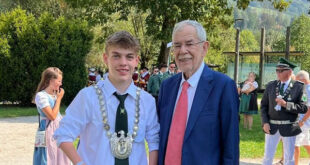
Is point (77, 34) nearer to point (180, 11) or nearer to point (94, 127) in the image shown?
point (180, 11)

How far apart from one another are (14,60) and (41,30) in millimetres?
1894

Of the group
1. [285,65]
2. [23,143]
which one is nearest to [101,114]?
[285,65]

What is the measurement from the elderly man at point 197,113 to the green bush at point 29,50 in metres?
16.5

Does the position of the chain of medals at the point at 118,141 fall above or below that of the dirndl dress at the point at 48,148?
above

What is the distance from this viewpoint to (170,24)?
20594 millimetres

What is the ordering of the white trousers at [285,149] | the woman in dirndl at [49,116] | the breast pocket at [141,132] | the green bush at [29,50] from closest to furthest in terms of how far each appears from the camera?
the breast pocket at [141,132] → the woman in dirndl at [49,116] → the white trousers at [285,149] → the green bush at [29,50]

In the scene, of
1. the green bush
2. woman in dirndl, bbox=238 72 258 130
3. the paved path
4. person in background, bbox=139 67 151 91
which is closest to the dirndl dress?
the paved path

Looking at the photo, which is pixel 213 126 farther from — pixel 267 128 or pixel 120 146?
pixel 267 128

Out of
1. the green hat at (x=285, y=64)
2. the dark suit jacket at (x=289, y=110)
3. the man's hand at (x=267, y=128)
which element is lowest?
the man's hand at (x=267, y=128)

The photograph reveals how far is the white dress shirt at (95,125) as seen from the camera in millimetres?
2699

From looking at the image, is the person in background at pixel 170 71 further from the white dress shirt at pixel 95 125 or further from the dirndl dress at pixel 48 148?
the white dress shirt at pixel 95 125

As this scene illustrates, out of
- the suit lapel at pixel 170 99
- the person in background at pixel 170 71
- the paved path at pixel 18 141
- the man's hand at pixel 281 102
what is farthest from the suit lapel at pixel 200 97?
the person in background at pixel 170 71

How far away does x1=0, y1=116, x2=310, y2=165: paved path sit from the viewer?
8.17m

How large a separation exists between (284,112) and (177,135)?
4002 mm
